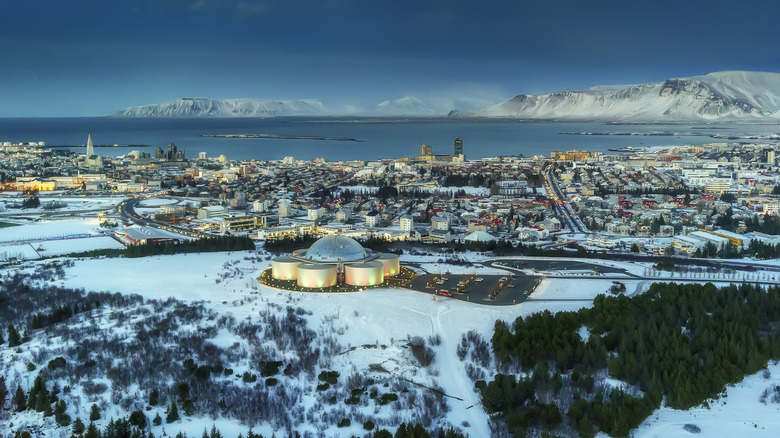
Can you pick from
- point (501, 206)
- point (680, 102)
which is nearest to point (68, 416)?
point (501, 206)

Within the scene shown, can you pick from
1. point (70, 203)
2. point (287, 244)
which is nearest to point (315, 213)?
point (287, 244)

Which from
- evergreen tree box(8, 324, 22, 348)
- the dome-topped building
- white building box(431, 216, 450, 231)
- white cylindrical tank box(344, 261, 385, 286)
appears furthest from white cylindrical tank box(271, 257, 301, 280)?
white building box(431, 216, 450, 231)

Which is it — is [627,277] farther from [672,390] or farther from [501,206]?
[501,206]

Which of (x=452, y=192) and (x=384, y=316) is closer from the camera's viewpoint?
(x=384, y=316)

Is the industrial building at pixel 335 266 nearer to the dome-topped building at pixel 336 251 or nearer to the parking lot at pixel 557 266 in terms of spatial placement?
the dome-topped building at pixel 336 251

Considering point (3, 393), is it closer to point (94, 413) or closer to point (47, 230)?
point (94, 413)
